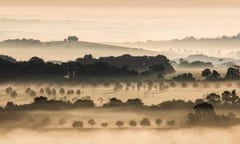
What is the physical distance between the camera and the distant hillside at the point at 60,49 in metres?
1.87

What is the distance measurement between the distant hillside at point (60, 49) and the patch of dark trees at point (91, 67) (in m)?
0.02

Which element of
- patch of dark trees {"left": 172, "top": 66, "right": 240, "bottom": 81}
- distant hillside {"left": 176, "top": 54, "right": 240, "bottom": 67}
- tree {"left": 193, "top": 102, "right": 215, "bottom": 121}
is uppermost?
distant hillside {"left": 176, "top": 54, "right": 240, "bottom": 67}

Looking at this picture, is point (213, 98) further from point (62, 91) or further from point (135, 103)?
point (62, 91)

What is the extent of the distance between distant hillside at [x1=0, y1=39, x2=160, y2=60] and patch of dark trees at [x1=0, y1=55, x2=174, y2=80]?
2cm

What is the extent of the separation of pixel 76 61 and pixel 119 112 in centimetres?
26

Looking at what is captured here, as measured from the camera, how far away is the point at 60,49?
1.89 meters

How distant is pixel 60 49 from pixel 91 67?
14cm

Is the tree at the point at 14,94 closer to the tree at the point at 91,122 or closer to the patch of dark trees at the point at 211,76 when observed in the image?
the tree at the point at 91,122

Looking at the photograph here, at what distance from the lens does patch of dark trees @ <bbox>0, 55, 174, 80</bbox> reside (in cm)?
188

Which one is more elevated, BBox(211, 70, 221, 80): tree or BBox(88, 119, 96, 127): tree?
BBox(211, 70, 221, 80): tree

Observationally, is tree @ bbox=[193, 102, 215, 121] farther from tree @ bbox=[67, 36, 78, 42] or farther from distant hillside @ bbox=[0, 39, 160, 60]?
tree @ bbox=[67, 36, 78, 42]

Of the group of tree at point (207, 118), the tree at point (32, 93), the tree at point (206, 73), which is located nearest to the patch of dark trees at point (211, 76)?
the tree at point (206, 73)

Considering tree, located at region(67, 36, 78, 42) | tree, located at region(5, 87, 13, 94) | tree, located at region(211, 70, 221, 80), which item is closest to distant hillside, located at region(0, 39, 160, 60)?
tree, located at region(67, 36, 78, 42)

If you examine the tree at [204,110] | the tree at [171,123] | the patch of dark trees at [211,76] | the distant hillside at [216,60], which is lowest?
the tree at [171,123]
